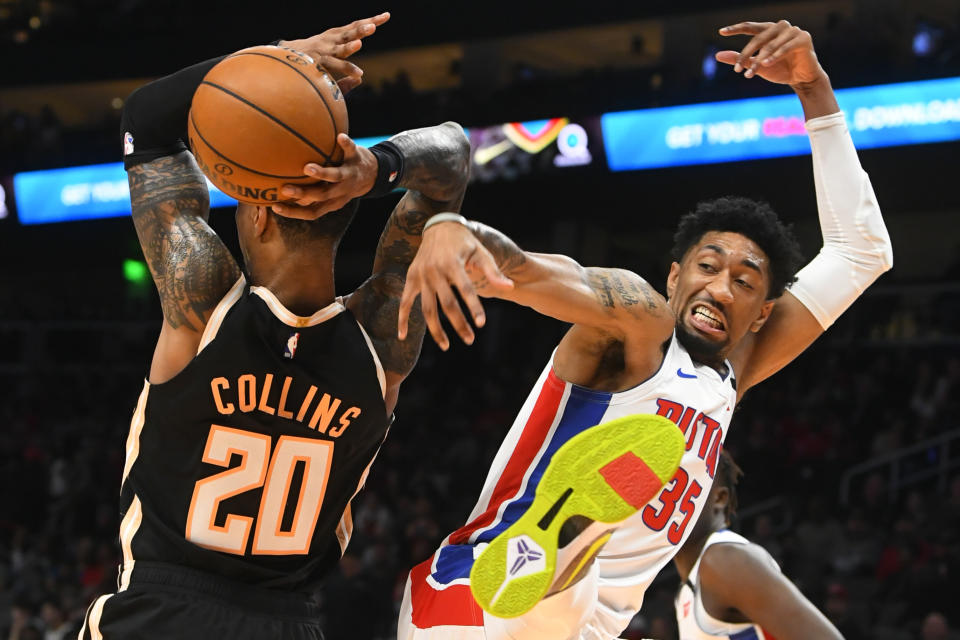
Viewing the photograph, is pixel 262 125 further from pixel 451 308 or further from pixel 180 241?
pixel 451 308

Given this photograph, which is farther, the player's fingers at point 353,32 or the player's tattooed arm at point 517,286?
the player's fingers at point 353,32

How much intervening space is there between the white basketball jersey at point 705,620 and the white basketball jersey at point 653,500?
973mm

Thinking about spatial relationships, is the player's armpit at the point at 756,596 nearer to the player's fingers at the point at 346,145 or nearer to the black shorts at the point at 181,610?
the black shorts at the point at 181,610

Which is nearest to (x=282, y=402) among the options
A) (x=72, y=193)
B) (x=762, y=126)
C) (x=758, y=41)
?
(x=758, y=41)

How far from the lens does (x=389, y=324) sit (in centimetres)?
277

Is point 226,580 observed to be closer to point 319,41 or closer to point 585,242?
point 319,41

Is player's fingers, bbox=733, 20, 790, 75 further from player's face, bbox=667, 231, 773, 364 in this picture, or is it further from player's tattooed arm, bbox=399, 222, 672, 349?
player's tattooed arm, bbox=399, 222, 672, 349

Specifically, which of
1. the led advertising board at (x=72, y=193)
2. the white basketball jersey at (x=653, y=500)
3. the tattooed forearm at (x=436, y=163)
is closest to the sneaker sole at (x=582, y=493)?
the white basketball jersey at (x=653, y=500)

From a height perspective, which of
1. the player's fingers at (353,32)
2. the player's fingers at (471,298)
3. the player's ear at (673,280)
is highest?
the player's fingers at (353,32)

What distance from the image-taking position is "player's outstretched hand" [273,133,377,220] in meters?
2.40

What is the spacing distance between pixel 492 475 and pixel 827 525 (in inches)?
286

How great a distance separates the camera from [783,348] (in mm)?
3834

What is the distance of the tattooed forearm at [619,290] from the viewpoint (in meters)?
2.82

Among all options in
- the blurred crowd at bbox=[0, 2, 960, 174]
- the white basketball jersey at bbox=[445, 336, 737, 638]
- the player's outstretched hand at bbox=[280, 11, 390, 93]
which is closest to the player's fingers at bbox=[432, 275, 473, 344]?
the player's outstretched hand at bbox=[280, 11, 390, 93]
